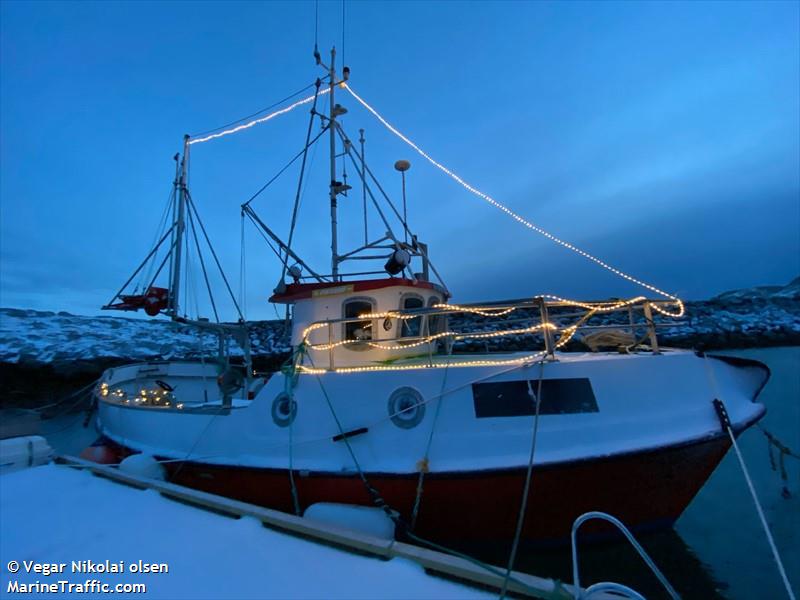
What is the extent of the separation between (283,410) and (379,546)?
10.7 feet

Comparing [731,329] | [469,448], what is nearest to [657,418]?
[469,448]

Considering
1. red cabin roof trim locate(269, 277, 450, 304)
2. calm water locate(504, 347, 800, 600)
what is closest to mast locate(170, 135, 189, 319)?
red cabin roof trim locate(269, 277, 450, 304)

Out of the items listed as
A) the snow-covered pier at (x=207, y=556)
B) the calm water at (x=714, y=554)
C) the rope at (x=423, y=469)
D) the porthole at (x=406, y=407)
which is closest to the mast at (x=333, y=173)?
the porthole at (x=406, y=407)

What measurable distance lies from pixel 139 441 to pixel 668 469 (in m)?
8.72

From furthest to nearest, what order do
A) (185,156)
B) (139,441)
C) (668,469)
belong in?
(185,156) < (139,441) < (668,469)

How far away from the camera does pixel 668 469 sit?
4430mm

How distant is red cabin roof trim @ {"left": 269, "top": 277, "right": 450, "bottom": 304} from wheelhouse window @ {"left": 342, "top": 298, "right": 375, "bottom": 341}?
0.70ft

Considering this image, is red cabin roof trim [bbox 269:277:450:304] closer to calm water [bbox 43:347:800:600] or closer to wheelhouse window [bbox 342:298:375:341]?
wheelhouse window [bbox 342:298:375:341]

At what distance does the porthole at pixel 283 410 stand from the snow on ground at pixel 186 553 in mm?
1784

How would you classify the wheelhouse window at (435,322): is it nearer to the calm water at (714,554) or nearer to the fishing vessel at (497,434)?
the fishing vessel at (497,434)

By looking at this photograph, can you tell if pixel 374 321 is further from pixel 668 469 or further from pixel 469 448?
pixel 668 469

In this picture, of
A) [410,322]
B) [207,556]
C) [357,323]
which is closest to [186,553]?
[207,556]

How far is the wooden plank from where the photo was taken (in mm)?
2227

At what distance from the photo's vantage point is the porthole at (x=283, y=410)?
5.53m
